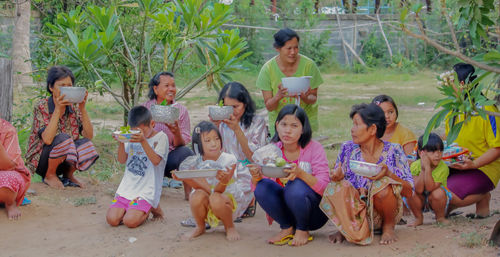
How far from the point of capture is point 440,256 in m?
3.21

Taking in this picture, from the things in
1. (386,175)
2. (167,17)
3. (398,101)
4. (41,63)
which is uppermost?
(167,17)

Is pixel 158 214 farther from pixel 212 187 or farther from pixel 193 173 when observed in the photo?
pixel 193 173

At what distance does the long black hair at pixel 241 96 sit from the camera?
416 cm

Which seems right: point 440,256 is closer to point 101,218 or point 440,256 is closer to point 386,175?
point 386,175

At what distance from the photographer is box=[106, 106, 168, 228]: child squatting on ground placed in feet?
13.2

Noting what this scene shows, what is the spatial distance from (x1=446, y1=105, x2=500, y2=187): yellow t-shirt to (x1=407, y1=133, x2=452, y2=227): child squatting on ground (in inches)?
13.0

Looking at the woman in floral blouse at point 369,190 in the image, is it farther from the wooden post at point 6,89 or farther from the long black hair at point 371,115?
the wooden post at point 6,89

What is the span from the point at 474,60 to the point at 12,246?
2.96 metres

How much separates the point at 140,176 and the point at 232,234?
90cm

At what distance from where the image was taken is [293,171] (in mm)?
3287

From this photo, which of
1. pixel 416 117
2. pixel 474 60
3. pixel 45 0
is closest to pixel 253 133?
pixel 474 60

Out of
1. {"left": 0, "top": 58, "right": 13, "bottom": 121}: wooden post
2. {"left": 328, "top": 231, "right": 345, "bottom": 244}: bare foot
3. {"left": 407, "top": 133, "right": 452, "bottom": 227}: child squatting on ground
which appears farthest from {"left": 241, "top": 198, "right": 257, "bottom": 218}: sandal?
{"left": 0, "top": 58, "right": 13, "bottom": 121}: wooden post

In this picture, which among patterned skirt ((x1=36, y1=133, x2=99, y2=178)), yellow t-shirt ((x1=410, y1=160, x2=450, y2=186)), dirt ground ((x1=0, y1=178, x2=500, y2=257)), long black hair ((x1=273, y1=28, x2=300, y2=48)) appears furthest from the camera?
patterned skirt ((x1=36, y1=133, x2=99, y2=178))

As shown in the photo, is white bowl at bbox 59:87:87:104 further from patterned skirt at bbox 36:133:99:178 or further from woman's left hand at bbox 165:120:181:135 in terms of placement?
woman's left hand at bbox 165:120:181:135
